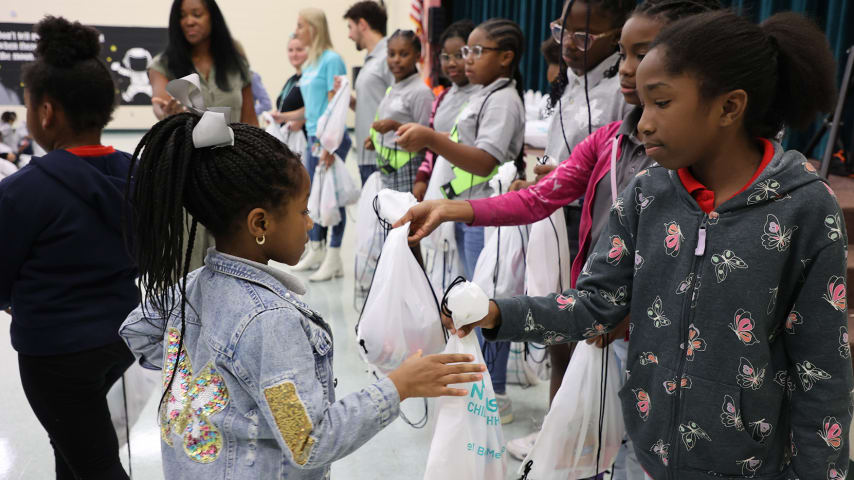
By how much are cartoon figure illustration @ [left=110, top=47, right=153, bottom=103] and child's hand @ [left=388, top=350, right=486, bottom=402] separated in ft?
38.4

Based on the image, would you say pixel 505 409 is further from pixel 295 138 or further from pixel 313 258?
pixel 295 138

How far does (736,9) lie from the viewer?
1256 millimetres

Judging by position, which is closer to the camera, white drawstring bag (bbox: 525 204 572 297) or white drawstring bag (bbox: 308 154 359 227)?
white drawstring bag (bbox: 525 204 572 297)

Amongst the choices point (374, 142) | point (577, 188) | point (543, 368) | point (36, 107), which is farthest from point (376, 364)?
point (374, 142)

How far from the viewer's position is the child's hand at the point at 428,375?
1148mm

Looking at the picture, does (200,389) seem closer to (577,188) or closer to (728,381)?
(728,381)

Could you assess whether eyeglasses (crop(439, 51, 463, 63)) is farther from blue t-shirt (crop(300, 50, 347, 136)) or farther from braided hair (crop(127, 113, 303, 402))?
braided hair (crop(127, 113, 303, 402))

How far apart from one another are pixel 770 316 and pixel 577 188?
803 millimetres

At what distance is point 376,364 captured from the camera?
176 cm

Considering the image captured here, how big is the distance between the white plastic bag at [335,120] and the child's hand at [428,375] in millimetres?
3283

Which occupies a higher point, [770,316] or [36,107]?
[36,107]

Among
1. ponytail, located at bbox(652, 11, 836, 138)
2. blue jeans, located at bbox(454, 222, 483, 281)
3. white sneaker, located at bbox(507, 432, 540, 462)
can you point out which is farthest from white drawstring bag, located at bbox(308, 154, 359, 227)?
ponytail, located at bbox(652, 11, 836, 138)

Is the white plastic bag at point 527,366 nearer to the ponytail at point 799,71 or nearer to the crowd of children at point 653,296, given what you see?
the crowd of children at point 653,296

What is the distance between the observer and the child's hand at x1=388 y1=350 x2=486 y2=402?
3.77 feet
